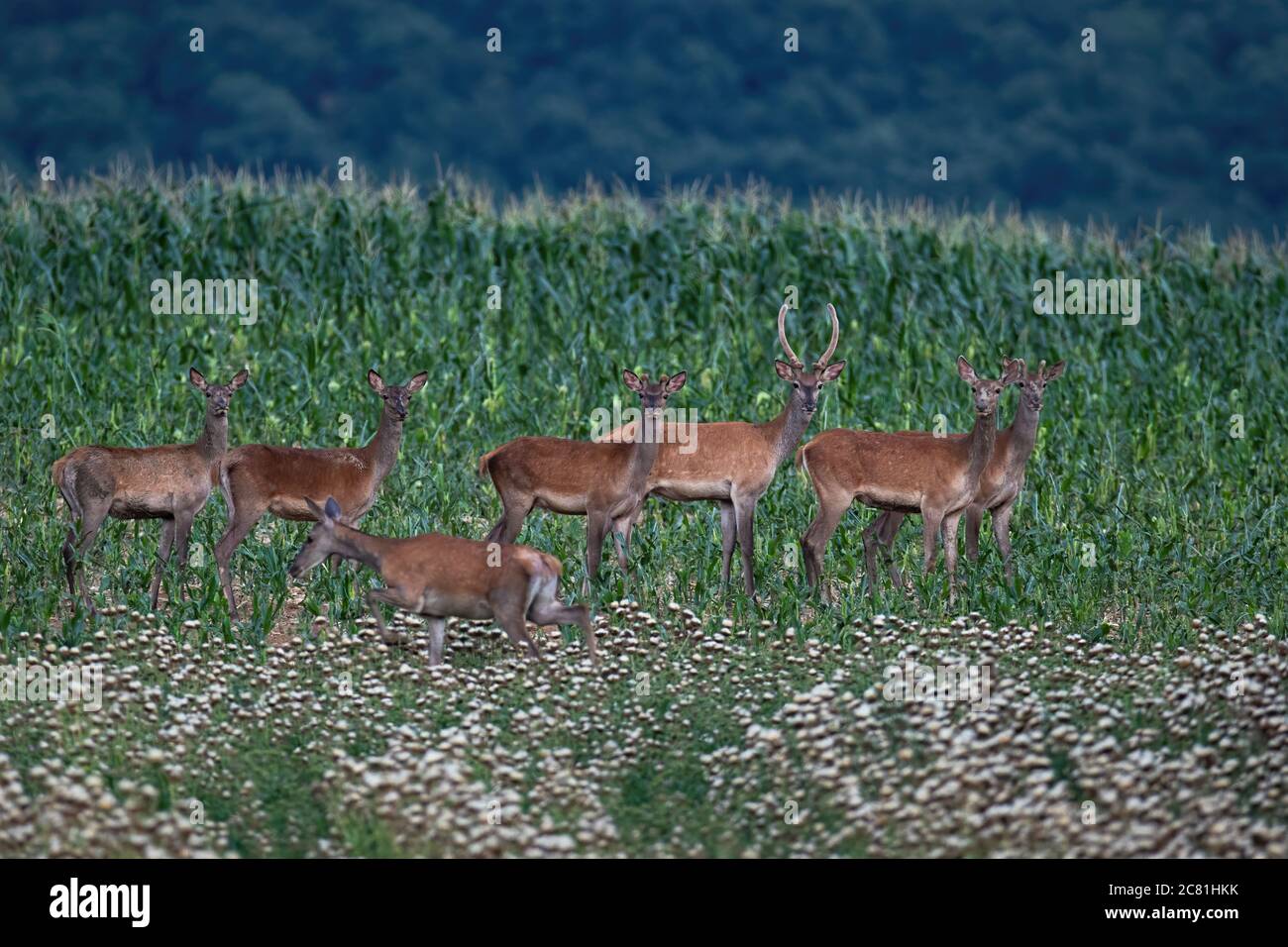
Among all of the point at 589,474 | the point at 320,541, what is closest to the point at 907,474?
the point at 589,474

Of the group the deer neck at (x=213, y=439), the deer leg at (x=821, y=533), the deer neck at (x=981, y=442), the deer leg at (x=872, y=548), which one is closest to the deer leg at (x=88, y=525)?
the deer neck at (x=213, y=439)

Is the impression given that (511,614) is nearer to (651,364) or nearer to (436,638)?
(436,638)

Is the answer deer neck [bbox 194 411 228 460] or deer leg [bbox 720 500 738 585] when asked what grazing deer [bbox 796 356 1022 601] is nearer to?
deer leg [bbox 720 500 738 585]

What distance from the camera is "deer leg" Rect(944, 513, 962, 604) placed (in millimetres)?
12883

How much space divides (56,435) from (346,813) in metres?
8.58

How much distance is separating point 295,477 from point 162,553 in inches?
39.0

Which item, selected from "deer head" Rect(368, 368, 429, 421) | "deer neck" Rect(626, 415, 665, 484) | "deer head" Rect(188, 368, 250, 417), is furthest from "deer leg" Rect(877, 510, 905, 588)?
"deer head" Rect(188, 368, 250, 417)

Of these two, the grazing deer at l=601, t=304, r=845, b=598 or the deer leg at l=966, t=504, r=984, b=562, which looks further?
the deer leg at l=966, t=504, r=984, b=562

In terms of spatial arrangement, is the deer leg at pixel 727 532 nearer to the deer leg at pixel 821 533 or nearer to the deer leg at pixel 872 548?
the deer leg at pixel 821 533

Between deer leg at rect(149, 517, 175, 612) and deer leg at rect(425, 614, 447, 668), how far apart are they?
2.15 metres

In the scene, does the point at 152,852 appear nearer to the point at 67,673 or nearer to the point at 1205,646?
the point at 67,673

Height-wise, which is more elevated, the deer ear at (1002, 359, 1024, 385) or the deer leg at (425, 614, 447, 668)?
the deer ear at (1002, 359, 1024, 385)

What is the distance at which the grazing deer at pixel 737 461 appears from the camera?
43.2 ft

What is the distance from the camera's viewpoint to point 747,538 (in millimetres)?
13125
